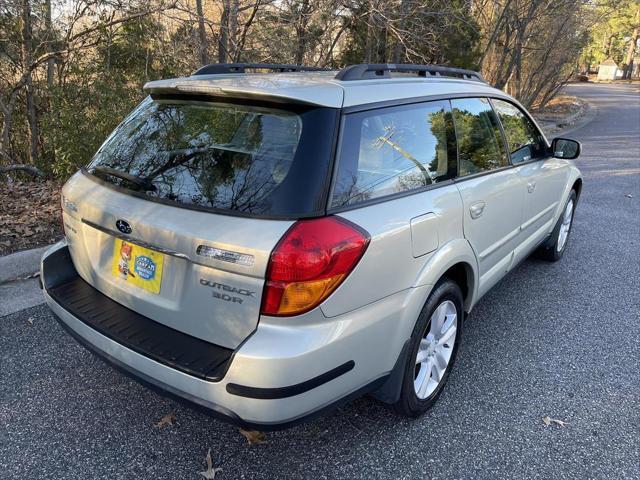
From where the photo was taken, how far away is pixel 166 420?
2572mm

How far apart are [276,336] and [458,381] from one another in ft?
5.17

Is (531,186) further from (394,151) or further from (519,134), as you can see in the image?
(394,151)

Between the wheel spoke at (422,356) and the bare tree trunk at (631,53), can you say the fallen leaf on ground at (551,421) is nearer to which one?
the wheel spoke at (422,356)

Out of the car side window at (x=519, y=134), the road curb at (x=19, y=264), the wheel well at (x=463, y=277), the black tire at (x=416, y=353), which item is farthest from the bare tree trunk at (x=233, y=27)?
the black tire at (x=416, y=353)

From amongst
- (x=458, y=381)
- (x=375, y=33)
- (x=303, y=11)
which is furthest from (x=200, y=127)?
(x=375, y=33)

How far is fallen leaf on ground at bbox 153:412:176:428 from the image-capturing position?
2539 millimetres

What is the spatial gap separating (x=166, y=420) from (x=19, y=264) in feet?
7.48

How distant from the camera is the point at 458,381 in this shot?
3.03 meters

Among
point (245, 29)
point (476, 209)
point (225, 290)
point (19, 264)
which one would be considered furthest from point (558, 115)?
point (225, 290)

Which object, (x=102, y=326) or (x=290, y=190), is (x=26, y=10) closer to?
(x=102, y=326)

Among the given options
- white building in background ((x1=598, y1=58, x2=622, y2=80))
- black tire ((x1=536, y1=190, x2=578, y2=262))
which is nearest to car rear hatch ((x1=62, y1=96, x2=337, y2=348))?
black tire ((x1=536, y1=190, x2=578, y2=262))

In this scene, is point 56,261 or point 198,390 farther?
point 56,261

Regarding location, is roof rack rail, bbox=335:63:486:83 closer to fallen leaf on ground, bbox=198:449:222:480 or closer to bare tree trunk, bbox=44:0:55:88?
fallen leaf on ground, bbox=198:449:222:480

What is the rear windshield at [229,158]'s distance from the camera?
1.99m
